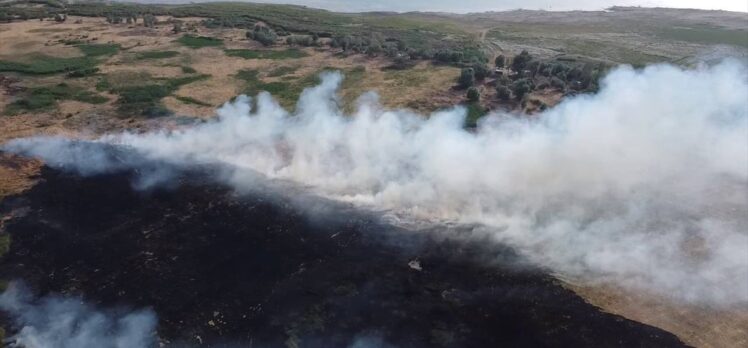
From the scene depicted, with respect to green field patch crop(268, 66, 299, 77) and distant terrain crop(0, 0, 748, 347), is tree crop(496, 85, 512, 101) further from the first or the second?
green field patch crop(268, 66, 299, 77)

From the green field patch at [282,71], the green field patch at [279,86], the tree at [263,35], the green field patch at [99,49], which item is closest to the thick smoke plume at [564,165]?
the green field patch at [279,86]

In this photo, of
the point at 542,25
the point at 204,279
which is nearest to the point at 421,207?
the point at 204,279

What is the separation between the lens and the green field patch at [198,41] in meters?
77.4

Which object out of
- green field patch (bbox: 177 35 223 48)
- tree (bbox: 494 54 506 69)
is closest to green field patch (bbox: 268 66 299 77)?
green field patch (bbox: 177 35 223 48)

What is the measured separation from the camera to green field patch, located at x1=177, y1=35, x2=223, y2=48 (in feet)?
254

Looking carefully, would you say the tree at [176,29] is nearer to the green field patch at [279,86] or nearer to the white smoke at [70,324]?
the green field patch at [279,86]

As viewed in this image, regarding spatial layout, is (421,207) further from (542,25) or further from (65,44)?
(542,25)

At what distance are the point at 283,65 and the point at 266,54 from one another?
16.4 ft

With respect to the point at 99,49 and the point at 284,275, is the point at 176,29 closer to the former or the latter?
the point at 99,49

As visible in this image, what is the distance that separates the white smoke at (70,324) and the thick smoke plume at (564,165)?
15.3 meters

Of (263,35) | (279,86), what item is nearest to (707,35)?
(263,35)

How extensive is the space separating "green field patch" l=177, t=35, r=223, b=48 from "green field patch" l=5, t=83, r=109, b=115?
1930cm

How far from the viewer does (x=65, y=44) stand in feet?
245

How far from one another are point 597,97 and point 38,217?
146 ft
